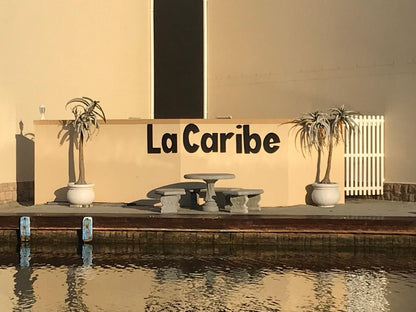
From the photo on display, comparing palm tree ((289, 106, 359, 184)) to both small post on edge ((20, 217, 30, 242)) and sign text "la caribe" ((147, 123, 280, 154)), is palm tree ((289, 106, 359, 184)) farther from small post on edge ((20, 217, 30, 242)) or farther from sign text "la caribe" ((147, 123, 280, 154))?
small post on edge ((20, 217, 30, 242))

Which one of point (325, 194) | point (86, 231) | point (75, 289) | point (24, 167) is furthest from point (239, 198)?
point (24, 167)

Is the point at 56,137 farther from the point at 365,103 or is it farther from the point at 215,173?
the point at 365,103

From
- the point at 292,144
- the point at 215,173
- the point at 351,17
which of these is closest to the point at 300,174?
the point at 292,144

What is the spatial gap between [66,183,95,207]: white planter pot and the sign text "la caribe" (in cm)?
176

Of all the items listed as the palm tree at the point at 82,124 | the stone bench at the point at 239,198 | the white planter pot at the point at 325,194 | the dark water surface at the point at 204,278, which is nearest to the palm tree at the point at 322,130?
the white planter pot at the point at 325,194

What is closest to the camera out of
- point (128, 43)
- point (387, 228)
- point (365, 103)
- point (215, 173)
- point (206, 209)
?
point (387, 228)

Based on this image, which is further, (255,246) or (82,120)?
(82,120)

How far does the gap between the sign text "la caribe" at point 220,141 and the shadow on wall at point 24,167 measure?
397 cm

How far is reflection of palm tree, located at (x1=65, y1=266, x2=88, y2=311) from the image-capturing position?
406 inches

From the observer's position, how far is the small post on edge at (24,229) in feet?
47.7

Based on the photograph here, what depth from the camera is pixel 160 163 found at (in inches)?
666

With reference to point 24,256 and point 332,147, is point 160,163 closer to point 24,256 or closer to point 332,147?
point 332,147

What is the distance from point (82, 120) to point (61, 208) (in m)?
1.85

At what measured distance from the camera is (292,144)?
16812mm
